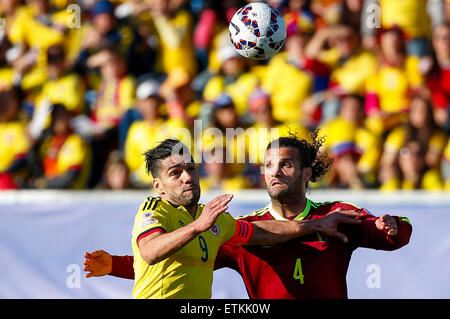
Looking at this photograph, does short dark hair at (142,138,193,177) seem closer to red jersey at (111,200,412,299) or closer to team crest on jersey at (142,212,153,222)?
team crest on jersey at (142,212,153,222)

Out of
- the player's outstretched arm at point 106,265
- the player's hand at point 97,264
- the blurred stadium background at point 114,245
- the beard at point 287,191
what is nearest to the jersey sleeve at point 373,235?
the beard at point 287,191

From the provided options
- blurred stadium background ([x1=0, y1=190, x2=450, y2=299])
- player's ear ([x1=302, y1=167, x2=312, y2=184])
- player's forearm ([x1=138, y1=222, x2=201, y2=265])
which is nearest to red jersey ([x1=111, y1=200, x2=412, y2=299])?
player's ear ([x1=302, y1=167, x2=312, y2=184])

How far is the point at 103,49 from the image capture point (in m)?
11.8

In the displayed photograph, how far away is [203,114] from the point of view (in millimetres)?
10398

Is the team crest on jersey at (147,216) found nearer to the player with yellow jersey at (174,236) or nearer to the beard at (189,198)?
the player with yellow jersey at (174,236)

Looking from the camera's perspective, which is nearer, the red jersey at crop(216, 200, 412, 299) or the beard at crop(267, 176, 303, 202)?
the red jersey at crop(216, 200, 412, 299)

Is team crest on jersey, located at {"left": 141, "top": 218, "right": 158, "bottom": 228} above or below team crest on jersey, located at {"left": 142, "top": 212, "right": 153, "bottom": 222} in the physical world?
below

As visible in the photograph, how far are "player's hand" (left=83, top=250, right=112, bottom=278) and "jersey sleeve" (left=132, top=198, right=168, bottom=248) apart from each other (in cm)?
66

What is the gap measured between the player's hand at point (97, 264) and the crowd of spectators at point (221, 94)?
11.2 ft

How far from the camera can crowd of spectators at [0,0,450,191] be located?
380 inches

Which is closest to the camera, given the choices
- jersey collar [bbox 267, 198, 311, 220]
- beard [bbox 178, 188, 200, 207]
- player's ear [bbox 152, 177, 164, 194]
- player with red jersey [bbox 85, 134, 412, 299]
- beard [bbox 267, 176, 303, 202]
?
beard [bbox 178, 188, 200, 207]

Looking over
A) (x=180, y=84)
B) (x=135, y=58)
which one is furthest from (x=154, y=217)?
(x=135, y=58)

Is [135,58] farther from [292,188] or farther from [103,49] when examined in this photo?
[292,188]

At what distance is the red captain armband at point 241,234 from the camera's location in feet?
20.5
